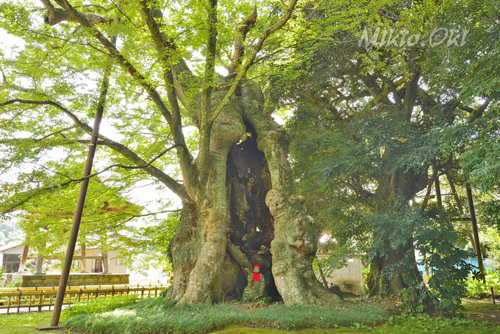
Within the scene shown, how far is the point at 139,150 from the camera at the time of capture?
10.4 m

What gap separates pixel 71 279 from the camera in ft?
37.3

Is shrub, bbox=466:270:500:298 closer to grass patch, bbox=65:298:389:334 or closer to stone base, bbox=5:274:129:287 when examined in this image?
grass patch, bbox=65:298:389:334

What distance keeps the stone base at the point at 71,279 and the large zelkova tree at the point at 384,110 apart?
7.54m

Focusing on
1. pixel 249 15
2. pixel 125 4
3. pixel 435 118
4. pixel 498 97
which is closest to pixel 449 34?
pixel 498 97

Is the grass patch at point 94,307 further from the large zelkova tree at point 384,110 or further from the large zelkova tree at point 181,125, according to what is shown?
the large zelkova tree at point 384,110

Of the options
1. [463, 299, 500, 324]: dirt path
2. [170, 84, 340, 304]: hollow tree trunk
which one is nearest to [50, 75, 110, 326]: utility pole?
[170, 84, 340, 304]: hollow tree trunk

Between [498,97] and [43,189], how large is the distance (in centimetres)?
895

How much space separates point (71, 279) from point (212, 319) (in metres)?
7.79

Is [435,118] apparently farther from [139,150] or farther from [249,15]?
[139,150]

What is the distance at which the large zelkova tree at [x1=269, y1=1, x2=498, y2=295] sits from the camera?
276 inches

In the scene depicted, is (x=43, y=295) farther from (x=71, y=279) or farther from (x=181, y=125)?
(x=181, y=125)

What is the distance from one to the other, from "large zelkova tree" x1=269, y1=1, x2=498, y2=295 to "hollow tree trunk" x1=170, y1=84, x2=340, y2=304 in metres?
1.19

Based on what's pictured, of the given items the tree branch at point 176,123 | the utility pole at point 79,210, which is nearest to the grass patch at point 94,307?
the utility pole at point 79,210

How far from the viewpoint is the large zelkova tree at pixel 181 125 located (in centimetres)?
641
